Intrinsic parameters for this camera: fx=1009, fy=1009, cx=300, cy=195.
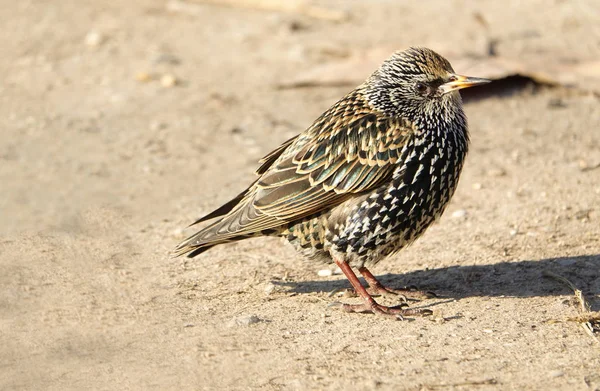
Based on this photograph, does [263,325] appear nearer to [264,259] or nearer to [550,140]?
[264,259]

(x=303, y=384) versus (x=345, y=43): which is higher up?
(x=345, y=43)

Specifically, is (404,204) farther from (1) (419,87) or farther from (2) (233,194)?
(2) (233,194)

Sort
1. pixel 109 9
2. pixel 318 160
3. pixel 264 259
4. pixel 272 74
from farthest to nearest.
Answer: pixel 109 9
pixel 272 74
pixel 264 259
pixel 318 160

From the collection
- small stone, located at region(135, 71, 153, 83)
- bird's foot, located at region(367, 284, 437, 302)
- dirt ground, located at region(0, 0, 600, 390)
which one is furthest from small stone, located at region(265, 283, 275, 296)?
small stone, located at region(135, 71, 153, 83)

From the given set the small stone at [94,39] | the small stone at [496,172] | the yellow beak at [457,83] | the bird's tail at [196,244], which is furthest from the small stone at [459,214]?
the small stone at [94,39]

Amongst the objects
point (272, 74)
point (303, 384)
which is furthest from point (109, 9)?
point (303, 384)
